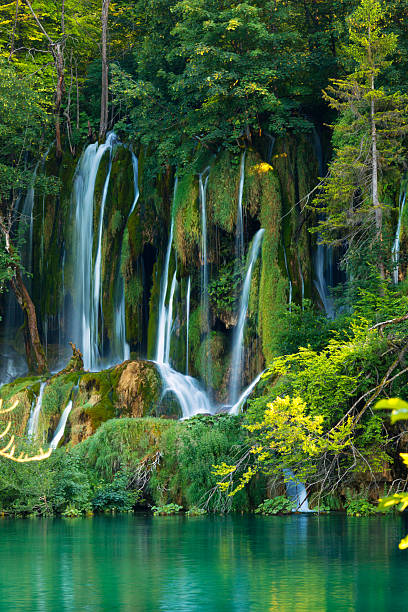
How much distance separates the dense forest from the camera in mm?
18891

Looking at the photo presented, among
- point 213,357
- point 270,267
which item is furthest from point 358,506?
point 213,357

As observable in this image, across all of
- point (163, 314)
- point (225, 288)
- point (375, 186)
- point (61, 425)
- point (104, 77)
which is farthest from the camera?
point (104, 77)

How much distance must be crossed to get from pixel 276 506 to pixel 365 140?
10091 millimetres

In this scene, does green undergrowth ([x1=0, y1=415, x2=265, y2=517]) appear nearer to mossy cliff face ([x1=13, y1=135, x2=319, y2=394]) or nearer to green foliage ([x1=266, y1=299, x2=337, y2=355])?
green foliage ([x1=266, y1=299, x2=337, y2=355])

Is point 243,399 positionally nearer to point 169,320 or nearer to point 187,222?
point 169,320

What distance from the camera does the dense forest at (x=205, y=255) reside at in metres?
18.9

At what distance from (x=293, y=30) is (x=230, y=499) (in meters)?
18.9

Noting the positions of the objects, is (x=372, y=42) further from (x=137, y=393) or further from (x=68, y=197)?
(x=68, y=197)

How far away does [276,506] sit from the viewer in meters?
19.0

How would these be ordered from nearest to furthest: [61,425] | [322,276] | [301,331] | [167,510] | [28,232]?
[167,510], [301,331], [61,425], [322,276], [28,232]

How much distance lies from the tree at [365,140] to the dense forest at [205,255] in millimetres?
88

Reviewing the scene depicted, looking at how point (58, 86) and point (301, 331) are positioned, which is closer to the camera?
point (301, 331)

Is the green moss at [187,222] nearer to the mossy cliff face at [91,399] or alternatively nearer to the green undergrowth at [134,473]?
the mossy cliff face at [91,399]

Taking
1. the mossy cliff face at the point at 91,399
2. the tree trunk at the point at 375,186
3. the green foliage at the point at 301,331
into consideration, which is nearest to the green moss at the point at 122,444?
the mossy cliff face at the point at 91,399
